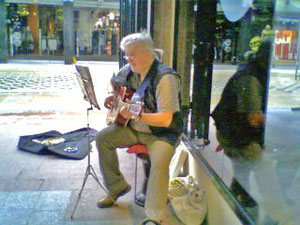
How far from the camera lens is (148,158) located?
3.29 meters

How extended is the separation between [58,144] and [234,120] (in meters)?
2.81

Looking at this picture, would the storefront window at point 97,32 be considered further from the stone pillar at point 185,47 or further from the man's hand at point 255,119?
the man's hand at point 255,119

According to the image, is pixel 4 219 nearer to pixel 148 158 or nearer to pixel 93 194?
pixel 93 194

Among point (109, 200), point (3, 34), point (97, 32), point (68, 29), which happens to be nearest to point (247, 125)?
point (109, 200)

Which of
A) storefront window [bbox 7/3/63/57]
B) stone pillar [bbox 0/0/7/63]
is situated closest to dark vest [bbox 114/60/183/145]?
stone pillar [bbox 0/0/7/63]

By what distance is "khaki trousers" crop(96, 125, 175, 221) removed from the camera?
2918 millimetres

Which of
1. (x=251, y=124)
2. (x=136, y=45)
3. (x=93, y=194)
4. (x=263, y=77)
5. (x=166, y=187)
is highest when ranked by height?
(x=136, y=45)

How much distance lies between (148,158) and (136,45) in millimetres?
966

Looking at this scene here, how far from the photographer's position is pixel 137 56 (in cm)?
306

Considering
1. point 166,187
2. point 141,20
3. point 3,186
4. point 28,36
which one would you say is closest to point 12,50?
point 28,36

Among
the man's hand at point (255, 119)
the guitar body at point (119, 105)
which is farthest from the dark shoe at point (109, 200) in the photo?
the man's hand at point (255, 119)

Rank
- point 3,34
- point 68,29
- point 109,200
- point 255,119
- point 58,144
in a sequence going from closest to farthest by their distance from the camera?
1. point 255,119
2. point 109,200
3. point 58,144
4. point 3,34
5. point 68,29

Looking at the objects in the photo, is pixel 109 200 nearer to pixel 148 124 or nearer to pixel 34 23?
pixel 148 124

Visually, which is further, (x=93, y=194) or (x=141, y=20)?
(x=141, y=20)
